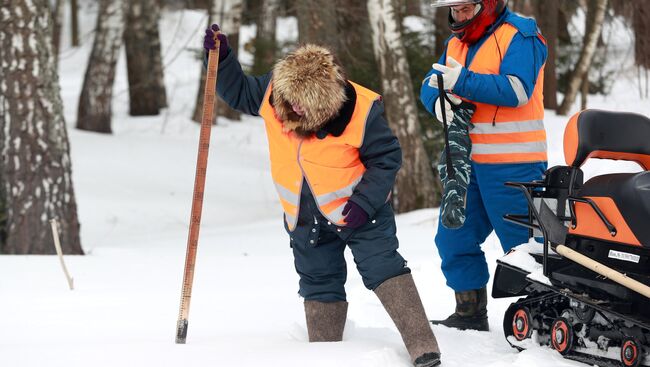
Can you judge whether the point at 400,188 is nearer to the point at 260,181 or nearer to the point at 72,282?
the point at 260,181

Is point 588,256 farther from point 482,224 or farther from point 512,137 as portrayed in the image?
point 482,224

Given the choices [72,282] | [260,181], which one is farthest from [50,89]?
[260,181]

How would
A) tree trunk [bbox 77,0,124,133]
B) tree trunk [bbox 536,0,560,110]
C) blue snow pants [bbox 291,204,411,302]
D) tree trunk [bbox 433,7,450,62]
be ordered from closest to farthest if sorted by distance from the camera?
blue snow pants [bbox 291,204,411,302]
tree trunk [bbox 433,7,450,62]
tree trunk [bbox 536,0,560,110]
tree trunk [bbox 77,0,124,133]

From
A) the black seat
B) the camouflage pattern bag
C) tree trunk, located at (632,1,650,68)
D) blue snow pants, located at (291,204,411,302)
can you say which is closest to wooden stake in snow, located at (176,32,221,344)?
blue snow pants, located at (291,204,411,302)

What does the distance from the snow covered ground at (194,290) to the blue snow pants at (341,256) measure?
0.29m

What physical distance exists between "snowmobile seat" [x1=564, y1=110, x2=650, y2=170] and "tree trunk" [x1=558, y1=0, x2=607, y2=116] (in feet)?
34.3

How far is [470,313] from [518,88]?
1310mm

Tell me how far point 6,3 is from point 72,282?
2.83 m

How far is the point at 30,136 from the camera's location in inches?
312

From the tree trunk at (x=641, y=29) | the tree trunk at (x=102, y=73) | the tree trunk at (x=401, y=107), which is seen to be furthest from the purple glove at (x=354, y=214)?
the tree trunk at (x=102, y=73)

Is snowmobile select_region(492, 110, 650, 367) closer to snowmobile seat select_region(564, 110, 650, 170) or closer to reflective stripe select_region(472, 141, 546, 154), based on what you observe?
snowmobile seat select_region(564, 110, 650, 170)

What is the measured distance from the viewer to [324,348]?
4.32 m

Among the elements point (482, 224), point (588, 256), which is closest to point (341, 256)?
point (482, 224)

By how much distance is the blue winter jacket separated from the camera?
4.68m
